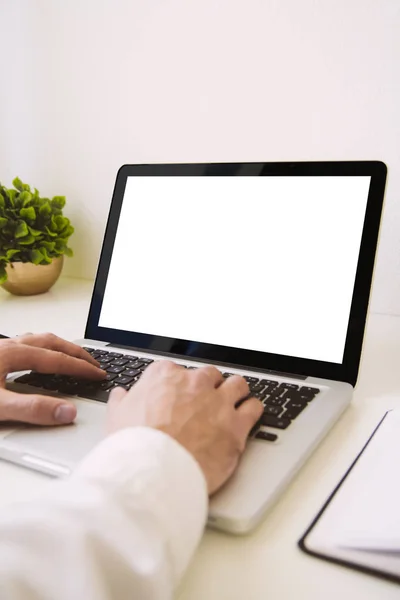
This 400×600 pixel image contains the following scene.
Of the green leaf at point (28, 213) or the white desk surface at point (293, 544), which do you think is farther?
the green leaf at point (28, 213)

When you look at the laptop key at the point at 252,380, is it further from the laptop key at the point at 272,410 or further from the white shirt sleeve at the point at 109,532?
the white shirt sleeve at the point at 109,532

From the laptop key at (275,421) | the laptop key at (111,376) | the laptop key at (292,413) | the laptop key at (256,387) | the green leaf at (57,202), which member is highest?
the green leaf at (57,202)

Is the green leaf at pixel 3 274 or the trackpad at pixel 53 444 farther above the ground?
the trackpad at pixel 53 444

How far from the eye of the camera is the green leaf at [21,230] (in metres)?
1.04

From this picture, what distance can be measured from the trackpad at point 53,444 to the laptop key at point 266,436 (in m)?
0.14

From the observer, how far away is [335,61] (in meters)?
0.83

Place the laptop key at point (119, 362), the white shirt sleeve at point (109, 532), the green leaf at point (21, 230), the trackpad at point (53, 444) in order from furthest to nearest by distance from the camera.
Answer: the green leaf at point (21, 230) < the laptop key at point (119, 362) < the trackpad at point (53, 444) < the white shirt sleeve at point (109, 532)

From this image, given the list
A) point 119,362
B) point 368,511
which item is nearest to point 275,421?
point 368,511

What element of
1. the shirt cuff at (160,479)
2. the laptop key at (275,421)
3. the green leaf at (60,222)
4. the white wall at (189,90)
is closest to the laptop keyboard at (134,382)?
the laptop key at (275,421)

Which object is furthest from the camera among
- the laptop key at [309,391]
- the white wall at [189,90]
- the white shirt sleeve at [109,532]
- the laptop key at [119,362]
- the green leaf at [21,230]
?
the green leaf at [21,230]

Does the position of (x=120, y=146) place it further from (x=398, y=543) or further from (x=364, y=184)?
(x=398, y=543)

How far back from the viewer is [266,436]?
0.44 metres

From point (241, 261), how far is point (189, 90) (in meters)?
0.47

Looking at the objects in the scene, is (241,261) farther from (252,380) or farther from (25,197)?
(25,197)
